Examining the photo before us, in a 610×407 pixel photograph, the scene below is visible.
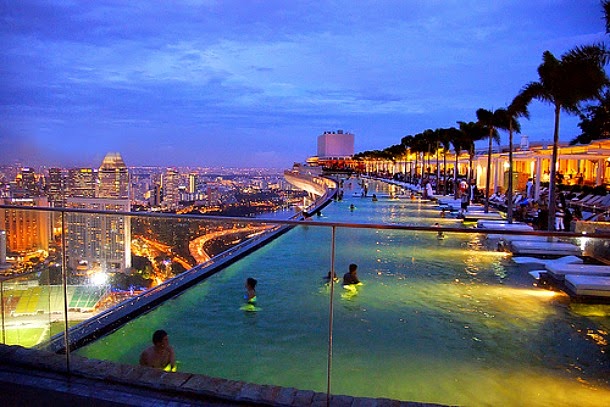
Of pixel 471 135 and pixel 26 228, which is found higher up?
pixel 471 135

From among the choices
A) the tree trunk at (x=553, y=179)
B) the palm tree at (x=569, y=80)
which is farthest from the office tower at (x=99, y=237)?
the tree trunk at (x=553, y=179)

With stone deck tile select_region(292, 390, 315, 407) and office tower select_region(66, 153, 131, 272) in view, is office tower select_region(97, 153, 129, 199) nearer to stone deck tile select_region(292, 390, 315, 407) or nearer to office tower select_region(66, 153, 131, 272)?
office tower select_region(66, 153, 131, 272)

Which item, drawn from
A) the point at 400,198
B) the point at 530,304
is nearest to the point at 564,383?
the point at 530,304

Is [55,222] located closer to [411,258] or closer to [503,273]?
[411,258]

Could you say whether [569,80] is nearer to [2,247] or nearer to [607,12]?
[607,12]

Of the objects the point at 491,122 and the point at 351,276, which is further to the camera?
the point at 491,122

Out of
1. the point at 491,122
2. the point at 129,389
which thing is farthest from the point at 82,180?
the point at 491,122

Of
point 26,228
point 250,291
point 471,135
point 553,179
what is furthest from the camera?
point 471,135
